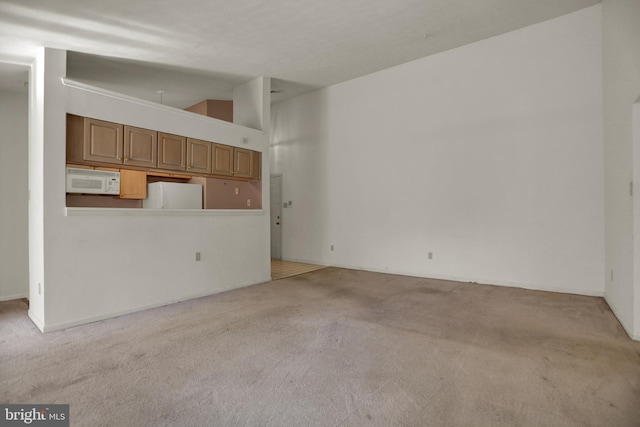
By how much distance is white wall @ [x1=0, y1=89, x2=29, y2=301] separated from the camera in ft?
15.2

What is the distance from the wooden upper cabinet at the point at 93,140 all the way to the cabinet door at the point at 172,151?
1.57 ft

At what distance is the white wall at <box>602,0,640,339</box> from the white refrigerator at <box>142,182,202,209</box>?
4974 millimetres

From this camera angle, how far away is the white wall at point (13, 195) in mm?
4625

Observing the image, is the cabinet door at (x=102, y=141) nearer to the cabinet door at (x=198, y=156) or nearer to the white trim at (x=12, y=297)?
the cabinet door at (x=198, y=156)

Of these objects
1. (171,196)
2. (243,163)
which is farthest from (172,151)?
(243,163)

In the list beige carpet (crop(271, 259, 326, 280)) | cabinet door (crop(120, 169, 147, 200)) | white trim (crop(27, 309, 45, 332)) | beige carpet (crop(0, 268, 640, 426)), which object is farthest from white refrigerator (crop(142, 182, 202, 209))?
beige carpet (crop(271, 259, 326, 280))

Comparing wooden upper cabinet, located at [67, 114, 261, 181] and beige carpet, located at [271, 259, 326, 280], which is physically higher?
wooden upper cabinet, located at [67, 114, 261, 181]

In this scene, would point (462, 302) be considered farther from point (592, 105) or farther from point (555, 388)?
point (592, 105)

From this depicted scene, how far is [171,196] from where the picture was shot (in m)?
4.45

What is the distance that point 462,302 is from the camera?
407 centimetres

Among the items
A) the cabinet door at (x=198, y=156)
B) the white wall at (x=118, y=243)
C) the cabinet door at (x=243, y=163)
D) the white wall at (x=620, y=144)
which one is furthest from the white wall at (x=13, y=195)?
the white wall at (x=620, y=144)

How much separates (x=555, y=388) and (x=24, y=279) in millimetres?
6488

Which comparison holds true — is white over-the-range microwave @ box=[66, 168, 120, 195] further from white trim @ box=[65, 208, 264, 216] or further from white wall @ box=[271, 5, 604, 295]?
white wall @ box=[271, 5, 604, 295]

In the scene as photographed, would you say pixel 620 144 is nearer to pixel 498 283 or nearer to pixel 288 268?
pixel 498 283
